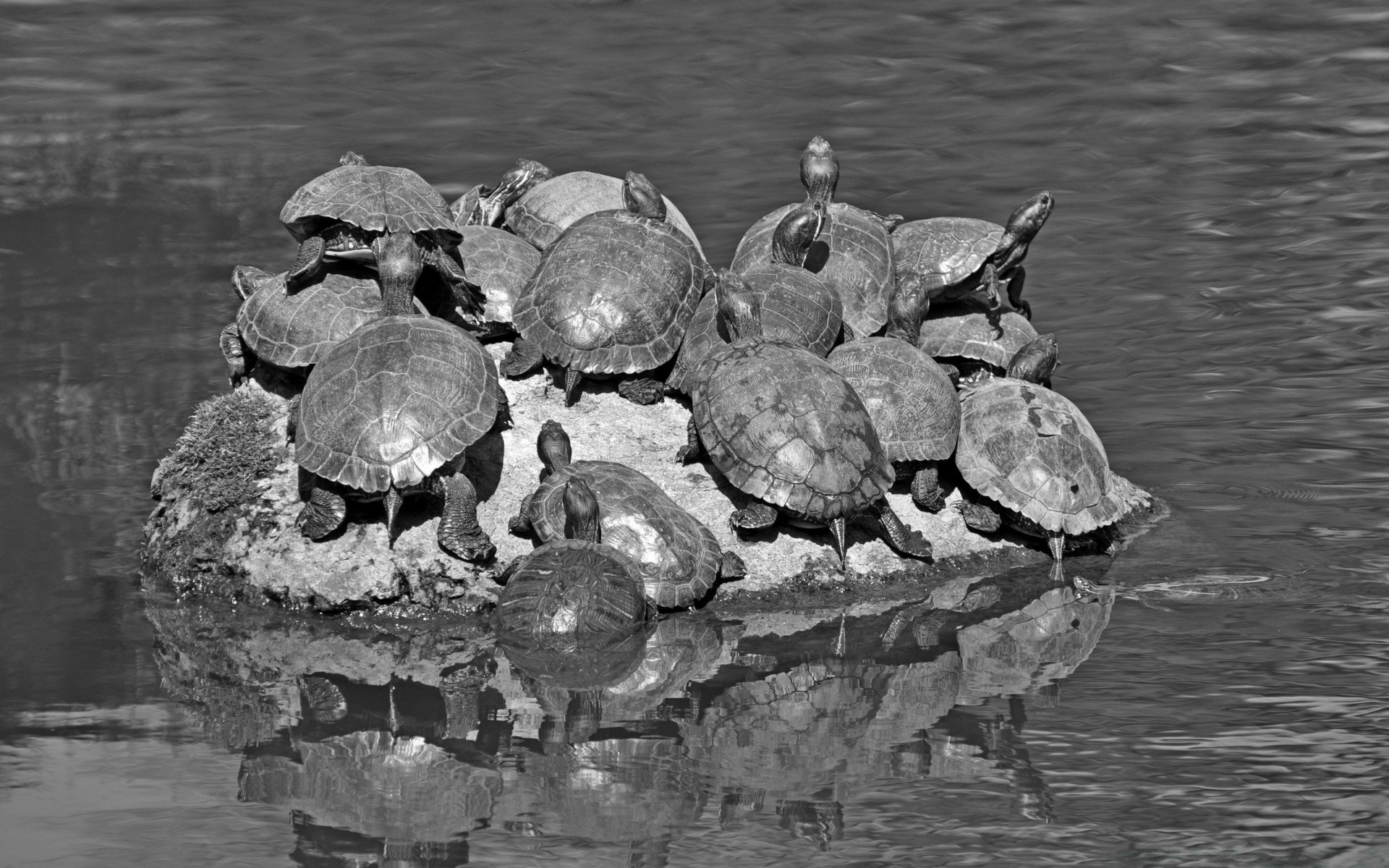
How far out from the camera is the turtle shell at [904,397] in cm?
908

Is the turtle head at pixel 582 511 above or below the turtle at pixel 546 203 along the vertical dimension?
below

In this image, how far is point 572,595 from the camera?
8.05 meters

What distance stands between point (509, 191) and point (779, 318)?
2.92m

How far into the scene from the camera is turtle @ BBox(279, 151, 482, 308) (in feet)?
32.0

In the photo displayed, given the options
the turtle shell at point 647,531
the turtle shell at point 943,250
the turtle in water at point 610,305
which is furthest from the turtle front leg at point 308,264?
the turtle shell at point 943,250

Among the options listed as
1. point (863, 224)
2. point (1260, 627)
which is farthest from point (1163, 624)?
point (863, 224)

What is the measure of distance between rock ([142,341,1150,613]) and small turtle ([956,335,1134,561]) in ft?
0.92

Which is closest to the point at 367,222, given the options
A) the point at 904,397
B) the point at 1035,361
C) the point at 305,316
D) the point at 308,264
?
the point at 308,264

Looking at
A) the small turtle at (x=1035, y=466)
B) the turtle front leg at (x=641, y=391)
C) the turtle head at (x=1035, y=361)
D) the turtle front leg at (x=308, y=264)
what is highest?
the turtle front leg at (x=308, y=264)

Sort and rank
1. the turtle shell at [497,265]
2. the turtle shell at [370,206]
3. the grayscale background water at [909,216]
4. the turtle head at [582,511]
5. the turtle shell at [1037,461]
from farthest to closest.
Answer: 1. the turtle shell at [497,265]
2. the turtle shell at [370,206]
3. the turtle shell at [1037,461]
4. the turtle head at [582,511]
5. the grayscale background water at [909,216]

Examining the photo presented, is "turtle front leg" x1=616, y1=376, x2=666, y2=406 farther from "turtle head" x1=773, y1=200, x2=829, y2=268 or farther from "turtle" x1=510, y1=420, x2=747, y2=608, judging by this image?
"turtle head" x1=773, y1=200, x2=829, y2=268

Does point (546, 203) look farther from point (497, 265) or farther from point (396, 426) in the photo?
point (396, 426)

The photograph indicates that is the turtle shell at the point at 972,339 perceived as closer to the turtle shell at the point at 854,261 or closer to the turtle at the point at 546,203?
the turtle shell at the point at 854,261

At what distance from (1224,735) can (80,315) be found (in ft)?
32.1
